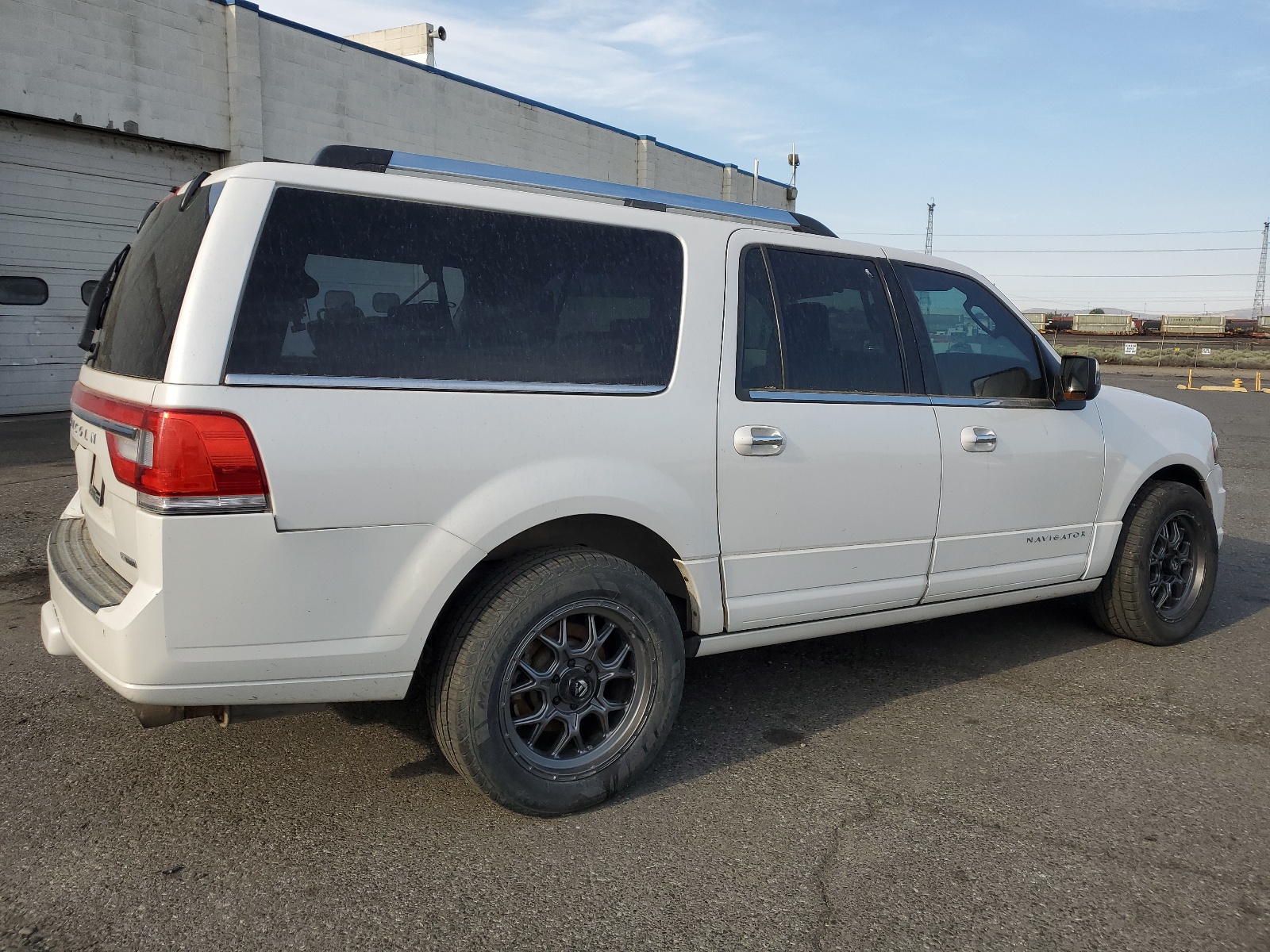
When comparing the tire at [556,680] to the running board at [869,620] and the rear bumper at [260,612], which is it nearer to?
the rear bumper at [260,612]

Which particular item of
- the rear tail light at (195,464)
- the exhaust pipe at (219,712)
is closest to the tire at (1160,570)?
the exhaust pipe at (219,712)

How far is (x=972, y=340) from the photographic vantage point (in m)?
4.26

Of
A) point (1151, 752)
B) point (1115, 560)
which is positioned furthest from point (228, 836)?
point (1115, 560)

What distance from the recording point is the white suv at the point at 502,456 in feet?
8.37

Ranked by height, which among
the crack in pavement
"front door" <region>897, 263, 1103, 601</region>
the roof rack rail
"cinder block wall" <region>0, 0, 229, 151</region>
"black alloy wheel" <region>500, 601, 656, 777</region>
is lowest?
the crack in pavement

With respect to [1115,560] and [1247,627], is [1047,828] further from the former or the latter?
[1247,627]

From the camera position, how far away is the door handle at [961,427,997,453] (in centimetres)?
397

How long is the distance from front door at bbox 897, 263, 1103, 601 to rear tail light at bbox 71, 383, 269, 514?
8.48ft

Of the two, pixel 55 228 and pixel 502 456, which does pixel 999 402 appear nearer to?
pixel 502 456

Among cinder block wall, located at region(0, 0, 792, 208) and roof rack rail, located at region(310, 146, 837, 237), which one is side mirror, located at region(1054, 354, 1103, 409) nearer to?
roof rack rail, located at region(310, 146, 837, 237)

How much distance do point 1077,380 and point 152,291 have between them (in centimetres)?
360

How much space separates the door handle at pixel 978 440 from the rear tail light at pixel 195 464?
8.80ft

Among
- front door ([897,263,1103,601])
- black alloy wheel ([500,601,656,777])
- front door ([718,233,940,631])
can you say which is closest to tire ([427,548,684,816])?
black alloy wheel ([500,601,656,777])

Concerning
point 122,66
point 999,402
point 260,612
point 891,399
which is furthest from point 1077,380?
point 122,66
